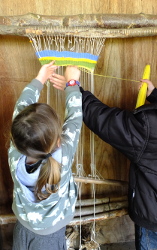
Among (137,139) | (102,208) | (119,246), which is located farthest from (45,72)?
(119,246)

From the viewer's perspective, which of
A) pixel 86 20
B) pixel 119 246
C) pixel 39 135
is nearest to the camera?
pixel 39 135

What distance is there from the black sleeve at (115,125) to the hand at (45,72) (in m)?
0.17

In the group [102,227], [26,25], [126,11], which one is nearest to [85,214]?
[102,227]

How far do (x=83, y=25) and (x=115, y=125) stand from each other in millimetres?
461

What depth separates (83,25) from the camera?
3.75 ft

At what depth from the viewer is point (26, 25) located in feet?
3.68

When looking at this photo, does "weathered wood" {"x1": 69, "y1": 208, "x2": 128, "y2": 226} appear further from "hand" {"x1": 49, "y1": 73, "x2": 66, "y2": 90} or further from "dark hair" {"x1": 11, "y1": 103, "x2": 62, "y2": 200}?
"hand" {"x1": 49, "y1": 73, "x2": 66, "y2": 90}


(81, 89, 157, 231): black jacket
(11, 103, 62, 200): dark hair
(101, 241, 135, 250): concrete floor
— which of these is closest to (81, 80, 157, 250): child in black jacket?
(81, 89, 157, 231): black jacket

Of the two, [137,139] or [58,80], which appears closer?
[137,139]

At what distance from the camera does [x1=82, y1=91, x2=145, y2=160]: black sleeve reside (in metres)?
1.04

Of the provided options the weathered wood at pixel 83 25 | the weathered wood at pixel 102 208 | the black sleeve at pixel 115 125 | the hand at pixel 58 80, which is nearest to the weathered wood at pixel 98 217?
the weathered wood at pixel 102 208

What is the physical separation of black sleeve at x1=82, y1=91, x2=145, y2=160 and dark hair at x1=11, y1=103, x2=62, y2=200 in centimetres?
23

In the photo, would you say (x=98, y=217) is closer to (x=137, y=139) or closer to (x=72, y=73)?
(x=137, y=139)

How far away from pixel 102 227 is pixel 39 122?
3.85ft
